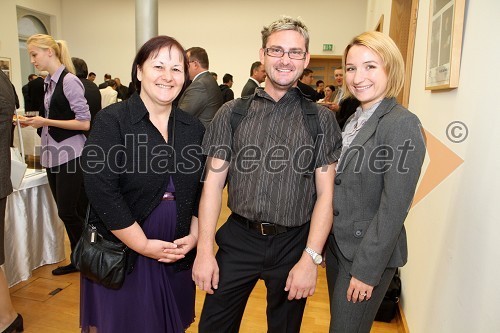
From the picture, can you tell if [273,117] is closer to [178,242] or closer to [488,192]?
[178,242]

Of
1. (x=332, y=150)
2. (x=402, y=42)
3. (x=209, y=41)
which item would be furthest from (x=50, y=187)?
(x=209, y=41)

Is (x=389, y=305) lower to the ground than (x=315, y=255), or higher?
lower

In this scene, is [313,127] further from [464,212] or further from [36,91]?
[36,91]

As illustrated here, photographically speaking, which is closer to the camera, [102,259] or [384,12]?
[102,259]

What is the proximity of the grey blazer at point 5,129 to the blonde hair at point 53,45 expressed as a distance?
726 millimetres

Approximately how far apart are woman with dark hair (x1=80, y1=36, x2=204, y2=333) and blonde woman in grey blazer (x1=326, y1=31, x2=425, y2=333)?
0.62 meters

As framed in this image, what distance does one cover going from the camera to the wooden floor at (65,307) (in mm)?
2480

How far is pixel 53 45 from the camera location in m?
2.72

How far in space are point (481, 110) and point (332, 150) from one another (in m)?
0.55

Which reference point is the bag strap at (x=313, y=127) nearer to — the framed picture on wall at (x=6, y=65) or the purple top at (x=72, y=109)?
the purple top at (x=72, y=109)

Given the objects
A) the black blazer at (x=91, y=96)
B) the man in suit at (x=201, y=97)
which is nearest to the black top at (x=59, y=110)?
the black blazer at (x=91, y=96)

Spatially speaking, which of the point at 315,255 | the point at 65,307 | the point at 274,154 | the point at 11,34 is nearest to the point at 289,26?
the point at 274,154

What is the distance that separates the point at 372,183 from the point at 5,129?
1874 mm
